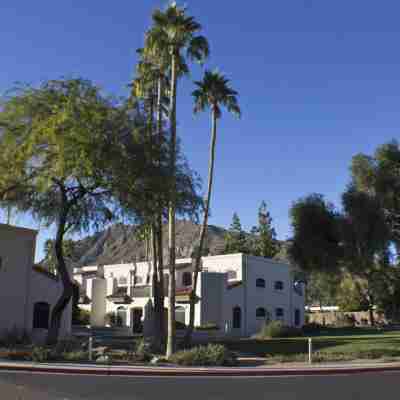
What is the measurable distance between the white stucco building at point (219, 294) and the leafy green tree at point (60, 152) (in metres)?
17.4

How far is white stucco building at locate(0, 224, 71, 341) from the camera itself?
2912 centimetres

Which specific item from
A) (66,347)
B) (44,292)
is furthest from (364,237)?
(44,292)

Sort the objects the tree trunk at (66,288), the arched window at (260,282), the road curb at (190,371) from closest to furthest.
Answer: the road curb at (190,371) → the tree trunk at (66,288) → the arched window at (260,282)

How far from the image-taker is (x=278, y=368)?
65.3ft

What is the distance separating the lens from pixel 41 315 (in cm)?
3194

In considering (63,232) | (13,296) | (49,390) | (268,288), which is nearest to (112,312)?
(268,288)

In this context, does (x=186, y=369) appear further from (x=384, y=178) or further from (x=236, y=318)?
(x=236, y=318)

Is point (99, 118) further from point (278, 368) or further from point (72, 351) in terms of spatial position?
point (278, 368)

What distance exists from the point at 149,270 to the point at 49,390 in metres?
42.3

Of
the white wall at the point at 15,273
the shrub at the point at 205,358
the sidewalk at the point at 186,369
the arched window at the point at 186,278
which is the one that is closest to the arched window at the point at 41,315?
the white wall at the point at 15,273

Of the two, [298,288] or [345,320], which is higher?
[298,288]

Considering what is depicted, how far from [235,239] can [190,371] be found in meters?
75.8

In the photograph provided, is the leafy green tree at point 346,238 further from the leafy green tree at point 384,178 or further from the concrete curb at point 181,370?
the concrete curb at point 181,370

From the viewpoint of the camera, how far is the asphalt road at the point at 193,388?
1277cm
